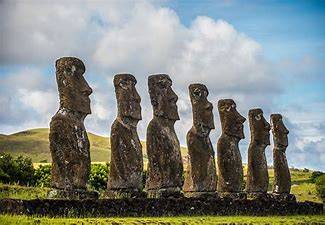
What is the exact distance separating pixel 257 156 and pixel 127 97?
9.74 metres

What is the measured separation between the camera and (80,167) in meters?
22.7

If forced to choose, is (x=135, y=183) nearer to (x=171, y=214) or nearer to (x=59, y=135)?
(x=171, y=214)

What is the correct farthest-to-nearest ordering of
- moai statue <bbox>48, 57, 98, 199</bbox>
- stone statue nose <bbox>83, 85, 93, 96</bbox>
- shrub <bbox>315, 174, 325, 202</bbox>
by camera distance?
shrub <bbox>315, 174, 325, 202</bbox>, stone statue nose <bbox>83, 85, 93, 96</bbox>, moai statue <bbox>48, 57, 98, 199</bbox>

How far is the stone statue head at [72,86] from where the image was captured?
75.9 feet

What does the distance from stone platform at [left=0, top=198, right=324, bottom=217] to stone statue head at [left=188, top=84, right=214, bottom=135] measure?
12.6 feet

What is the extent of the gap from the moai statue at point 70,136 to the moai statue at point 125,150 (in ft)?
6.25

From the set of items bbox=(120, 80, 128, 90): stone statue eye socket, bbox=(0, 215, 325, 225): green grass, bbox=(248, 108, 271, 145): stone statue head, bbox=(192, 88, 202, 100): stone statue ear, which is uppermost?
bbox=(192, 88, 202, 100): stone statue ear

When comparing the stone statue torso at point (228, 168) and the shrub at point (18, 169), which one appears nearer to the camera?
the stone statue torso at point (228, 168)

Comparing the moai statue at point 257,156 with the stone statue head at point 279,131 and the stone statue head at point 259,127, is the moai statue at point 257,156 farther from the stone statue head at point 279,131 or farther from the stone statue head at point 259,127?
the stone statue head at point 279,131

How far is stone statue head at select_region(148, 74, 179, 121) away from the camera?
1073 inches

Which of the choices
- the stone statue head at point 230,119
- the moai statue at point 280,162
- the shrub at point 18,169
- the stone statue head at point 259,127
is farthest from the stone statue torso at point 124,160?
the shrub at point 18,169

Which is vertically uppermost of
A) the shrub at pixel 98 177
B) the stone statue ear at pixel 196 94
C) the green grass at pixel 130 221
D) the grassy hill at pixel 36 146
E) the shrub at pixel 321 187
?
the grassy hill at pixel 36 146

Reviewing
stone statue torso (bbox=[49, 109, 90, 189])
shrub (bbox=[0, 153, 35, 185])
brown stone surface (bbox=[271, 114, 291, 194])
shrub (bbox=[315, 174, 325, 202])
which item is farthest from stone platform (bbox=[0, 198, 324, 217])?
shrub (bbox=[0, 153, 35, 185])

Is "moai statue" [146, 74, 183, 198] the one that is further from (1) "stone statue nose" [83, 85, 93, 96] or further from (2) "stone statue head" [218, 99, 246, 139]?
(1) "stone statue nose" [83, 85, 93, 96]
